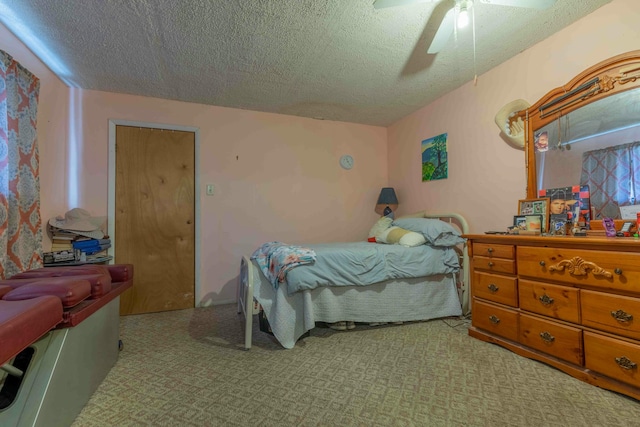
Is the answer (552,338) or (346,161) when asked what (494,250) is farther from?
(346,161)

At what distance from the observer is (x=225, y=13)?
1764 millimetres

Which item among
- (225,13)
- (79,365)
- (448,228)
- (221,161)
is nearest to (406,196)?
(448,228)

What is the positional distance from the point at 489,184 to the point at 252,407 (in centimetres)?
252

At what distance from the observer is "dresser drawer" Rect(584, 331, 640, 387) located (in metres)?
1.31

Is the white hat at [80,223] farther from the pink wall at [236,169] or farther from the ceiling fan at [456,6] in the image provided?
the ceiling fan at [456,6]

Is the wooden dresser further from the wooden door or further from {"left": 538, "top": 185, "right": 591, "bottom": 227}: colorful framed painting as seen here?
the wooden door

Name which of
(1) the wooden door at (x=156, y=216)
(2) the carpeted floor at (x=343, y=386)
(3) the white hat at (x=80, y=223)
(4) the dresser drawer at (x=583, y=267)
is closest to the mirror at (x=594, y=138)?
(4) the dresser drawer at (x=583, y=267)

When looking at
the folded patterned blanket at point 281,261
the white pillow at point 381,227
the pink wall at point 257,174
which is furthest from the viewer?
the white pillow at point 381,227

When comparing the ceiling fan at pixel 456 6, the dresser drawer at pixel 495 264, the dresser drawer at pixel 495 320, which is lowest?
the dresser drawer at pixel 495 320

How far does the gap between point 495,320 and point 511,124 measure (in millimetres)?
1582

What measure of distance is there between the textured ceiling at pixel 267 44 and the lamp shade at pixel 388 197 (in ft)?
3.73

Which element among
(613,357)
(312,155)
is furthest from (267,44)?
(613,357)

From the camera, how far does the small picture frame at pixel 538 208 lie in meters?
1.93

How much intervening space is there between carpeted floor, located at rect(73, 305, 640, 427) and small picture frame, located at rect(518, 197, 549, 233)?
91cm
